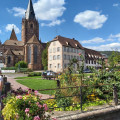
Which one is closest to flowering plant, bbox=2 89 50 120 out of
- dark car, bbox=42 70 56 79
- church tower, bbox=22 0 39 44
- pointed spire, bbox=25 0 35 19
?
dark car, bbox=42 70 56 79

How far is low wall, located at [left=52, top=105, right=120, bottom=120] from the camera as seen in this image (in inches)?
168

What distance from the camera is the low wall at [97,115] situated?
4270mm

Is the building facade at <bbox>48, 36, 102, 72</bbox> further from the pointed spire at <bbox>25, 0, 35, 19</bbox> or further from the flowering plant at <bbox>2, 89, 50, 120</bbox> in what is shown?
the pointed spire at <bbox>25, 0, 35, 19</bbox>

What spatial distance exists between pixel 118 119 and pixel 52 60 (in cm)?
3918

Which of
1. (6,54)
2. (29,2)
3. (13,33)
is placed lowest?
(6,54)

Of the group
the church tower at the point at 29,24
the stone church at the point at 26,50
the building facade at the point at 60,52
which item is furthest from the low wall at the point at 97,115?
the church tower at the point at 29,24

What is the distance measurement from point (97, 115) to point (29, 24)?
7462 cm

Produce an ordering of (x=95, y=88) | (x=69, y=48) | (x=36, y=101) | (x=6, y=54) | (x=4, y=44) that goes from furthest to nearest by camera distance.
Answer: (x=4, y=44), (x=6, y=54), (x=69, y=48), (x=95, y=88), (x=36, y=101)

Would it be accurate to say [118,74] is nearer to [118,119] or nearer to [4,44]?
[118,119]

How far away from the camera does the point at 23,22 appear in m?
74.6

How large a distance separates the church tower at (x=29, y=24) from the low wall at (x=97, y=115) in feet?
239

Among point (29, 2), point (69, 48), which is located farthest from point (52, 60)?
point (29, 2)

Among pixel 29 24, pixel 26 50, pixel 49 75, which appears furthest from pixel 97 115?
pixel 29 24

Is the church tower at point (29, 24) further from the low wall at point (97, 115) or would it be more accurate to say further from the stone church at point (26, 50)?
the low wall at point (97, 115)
